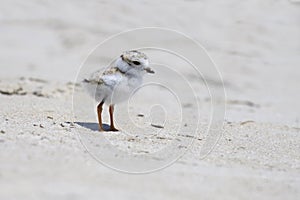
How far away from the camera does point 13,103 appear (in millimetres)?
6156

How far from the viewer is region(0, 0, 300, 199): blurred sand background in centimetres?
338

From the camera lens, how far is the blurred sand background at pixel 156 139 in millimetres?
3383

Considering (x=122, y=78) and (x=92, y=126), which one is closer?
(x=122, y=78)

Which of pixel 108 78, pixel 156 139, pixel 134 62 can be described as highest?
pixel 134 62

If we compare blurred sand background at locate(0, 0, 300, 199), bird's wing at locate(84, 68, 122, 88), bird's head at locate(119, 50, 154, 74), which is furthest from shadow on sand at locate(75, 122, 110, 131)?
bird's head at locate(119, 50, 154, 74)

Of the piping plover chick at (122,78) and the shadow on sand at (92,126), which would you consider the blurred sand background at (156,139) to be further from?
the piping plover chick at (122,78)

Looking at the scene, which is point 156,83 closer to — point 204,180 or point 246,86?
point 246,86

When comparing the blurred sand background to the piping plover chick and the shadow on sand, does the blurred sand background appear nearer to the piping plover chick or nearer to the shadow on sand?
the shadow on sand

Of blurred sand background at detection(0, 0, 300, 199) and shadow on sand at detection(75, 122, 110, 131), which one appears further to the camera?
shadow on sand at detection(75, 122, 110, 131)

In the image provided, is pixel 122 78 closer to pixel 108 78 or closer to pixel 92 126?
pixel 108 78

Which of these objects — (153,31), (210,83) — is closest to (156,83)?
(210,83)

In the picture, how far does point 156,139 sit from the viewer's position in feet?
15.8

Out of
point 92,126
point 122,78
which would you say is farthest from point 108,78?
point 92,126

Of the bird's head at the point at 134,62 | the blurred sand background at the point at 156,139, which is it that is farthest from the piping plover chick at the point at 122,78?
the blurred sand background at the point at 156,139
